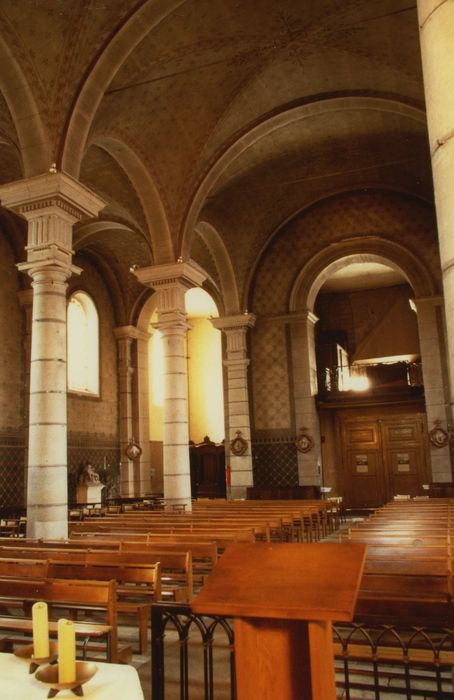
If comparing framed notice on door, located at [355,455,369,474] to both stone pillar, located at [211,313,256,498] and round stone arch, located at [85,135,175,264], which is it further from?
round stone arch, located at [85,135,175,264]

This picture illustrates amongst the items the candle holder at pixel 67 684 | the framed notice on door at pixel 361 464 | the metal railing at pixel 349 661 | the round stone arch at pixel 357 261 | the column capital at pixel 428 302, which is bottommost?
the metal railing at pixel 349 661

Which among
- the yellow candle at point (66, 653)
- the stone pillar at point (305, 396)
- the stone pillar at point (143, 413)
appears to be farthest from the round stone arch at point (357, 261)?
the yellow candle at point (66, 653)

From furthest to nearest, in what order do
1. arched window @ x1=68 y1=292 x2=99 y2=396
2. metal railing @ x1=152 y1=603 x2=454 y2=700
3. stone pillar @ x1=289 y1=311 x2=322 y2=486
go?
Answer: arched window @ x1=68 y1=292 x2=99 y2=396
stone pillar @ x1=289 y1=311 x2=322 y2=486
metal railing @ x1=152 y1=603 x2=454 y2=700

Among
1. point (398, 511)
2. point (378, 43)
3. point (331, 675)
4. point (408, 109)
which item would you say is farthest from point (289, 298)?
point (331, 675)

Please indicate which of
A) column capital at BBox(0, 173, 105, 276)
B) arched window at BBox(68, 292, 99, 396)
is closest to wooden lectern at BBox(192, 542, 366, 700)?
column capital at BBox(0, 173, 105, 276)

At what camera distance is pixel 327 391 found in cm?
1909

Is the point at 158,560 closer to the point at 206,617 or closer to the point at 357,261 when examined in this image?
the point at 206,617

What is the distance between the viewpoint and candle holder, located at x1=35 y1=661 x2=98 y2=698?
203cm

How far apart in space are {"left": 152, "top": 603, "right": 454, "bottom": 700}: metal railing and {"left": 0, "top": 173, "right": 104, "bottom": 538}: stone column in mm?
3878

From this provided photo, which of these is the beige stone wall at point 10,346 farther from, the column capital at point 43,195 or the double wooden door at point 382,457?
the double wooden door at point 382,457

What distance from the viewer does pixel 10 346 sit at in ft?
52.2

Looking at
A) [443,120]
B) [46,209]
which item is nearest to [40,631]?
[443,120]

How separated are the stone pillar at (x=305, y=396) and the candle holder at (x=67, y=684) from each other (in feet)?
52.6

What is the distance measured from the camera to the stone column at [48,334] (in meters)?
8.99
